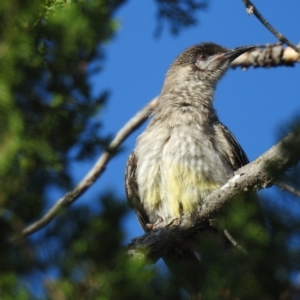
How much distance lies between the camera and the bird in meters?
7.84

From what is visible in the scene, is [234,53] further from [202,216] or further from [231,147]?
[202,216]

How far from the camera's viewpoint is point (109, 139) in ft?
15.3

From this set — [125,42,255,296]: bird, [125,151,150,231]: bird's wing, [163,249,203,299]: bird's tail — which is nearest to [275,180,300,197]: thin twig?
[163,249,203,299]: bird's tail

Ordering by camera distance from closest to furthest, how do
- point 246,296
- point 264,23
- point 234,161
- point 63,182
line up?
point 246,296
point 63,182
point 264,23
point 234,161

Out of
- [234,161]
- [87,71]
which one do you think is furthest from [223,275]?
[234,161]

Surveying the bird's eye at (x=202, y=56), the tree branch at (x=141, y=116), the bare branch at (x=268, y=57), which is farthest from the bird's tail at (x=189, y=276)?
the bare branch at (x=268, y=57)

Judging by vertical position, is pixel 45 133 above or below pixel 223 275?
above

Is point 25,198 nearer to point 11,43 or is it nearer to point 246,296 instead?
point 11,43

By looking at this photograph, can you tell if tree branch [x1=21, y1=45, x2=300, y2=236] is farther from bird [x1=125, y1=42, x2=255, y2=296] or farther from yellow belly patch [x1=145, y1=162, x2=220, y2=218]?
yellow belly patch [x1=145, y1=162, x2=220, y2=218]

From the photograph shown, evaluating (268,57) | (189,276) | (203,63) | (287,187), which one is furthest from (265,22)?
(268,57)

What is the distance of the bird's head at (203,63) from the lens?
9.45 metres

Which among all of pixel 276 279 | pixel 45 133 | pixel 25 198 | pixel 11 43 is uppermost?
pixel 11 43

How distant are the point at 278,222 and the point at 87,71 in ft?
4.60

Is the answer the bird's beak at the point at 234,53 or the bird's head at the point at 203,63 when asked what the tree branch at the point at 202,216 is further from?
the bird's beak at the point at 234,53
